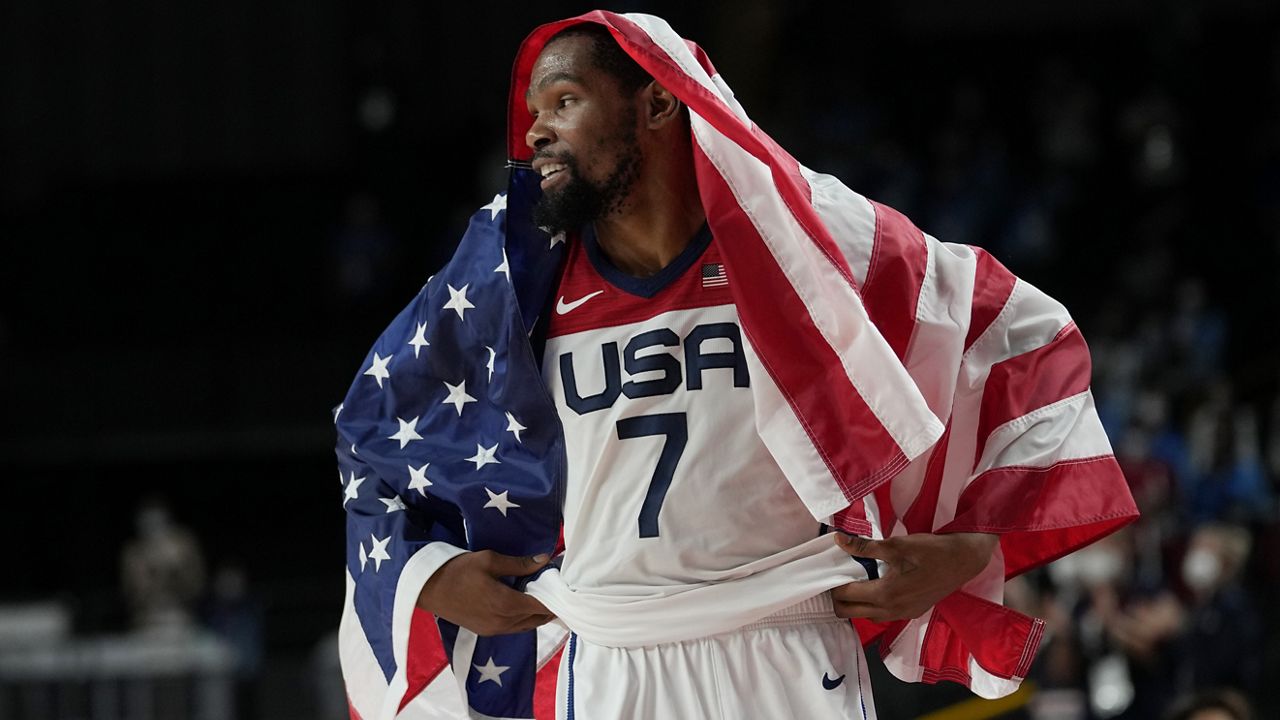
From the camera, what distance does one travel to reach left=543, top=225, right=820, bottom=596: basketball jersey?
307 cm

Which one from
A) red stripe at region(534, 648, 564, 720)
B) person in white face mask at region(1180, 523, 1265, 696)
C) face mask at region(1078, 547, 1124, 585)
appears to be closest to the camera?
red stripe at region(534, 648, 564, 720)

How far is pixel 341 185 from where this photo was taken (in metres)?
16.9

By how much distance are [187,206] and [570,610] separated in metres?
14.4

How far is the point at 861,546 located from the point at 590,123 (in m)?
0.97

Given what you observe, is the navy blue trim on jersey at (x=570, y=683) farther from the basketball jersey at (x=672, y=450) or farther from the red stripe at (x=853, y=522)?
the red stripe at (x=853, y=522)

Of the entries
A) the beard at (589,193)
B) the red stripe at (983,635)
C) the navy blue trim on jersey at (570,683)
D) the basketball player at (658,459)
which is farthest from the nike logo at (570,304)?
the red stripe at (983,635)

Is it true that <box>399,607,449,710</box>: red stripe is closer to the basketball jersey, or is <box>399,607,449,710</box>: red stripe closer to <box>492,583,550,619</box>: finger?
<box>492,583,550,619</box>: finger

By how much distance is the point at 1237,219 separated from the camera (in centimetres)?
1461

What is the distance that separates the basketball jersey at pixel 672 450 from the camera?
10.1ft

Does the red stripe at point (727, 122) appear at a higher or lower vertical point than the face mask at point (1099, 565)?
higher

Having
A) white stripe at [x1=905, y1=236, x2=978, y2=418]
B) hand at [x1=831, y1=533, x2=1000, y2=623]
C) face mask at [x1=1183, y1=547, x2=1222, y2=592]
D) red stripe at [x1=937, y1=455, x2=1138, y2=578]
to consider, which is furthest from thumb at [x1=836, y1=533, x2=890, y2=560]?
→ face mask at [x1=1183, y1=547, x2=1222, y2=592]

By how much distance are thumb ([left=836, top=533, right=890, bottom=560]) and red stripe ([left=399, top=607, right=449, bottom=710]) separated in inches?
36.8

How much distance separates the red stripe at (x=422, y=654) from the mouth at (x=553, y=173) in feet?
3.11

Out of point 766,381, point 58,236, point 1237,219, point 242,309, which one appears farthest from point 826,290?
point 58,236
